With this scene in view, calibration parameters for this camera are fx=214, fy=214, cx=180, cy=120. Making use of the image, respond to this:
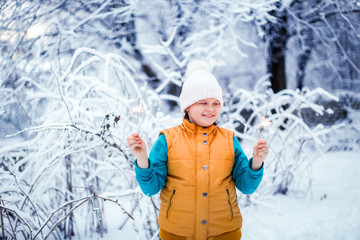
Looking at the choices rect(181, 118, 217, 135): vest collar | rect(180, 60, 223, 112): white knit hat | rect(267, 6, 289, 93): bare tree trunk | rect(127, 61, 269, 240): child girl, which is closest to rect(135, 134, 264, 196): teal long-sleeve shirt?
rect(127, 61, 269, 240): child girl

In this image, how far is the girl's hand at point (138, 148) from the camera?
1.08 m

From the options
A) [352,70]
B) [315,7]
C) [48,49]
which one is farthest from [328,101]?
[48,49]

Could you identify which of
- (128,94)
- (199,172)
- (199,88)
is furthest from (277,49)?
(199,172)

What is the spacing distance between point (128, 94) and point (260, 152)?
51.9 inches

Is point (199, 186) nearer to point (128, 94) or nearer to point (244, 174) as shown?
point (244, 174)

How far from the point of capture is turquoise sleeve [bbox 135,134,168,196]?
1.14 m

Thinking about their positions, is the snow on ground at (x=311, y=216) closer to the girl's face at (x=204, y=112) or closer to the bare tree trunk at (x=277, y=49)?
the girl's face at (x=204, y=112)

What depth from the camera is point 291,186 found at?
3158 mm

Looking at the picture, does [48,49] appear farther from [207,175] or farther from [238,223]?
[238,223]

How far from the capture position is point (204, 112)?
1257 mm

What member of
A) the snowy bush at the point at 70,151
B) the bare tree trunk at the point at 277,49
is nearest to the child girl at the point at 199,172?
the snowy bush at the point at 70,151

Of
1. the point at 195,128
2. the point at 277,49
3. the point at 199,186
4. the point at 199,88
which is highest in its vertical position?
the point at 277,49

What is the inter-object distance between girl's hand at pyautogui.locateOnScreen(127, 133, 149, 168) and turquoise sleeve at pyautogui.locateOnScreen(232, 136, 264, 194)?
55 cm

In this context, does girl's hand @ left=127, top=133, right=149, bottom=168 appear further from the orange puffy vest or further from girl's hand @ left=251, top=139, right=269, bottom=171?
girl's hand @ left=251, top=139, right=269, bottom=171
